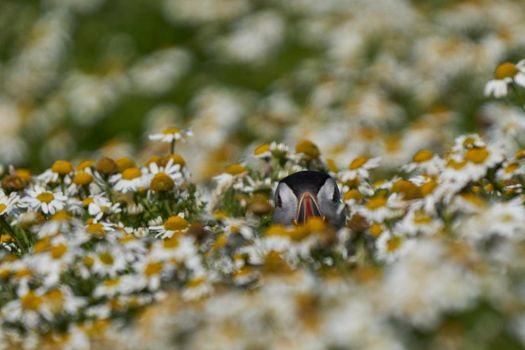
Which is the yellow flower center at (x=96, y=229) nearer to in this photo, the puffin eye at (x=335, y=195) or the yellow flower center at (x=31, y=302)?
the yellow flower center at (x=31, y=302)

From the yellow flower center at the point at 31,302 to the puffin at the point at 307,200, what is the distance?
1.42 m

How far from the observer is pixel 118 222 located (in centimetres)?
553

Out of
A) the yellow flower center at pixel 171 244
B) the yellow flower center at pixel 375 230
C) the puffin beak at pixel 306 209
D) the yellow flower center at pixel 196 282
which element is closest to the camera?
the yellow flower center at pixel 196 282

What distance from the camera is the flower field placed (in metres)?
3.28

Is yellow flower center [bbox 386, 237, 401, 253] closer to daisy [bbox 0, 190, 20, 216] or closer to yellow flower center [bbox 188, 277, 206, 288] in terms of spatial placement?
yellow flower center [bbox 188, 277, 206, 288]

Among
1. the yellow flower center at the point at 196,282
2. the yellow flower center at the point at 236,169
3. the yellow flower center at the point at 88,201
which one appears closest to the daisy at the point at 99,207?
the yellow flower center at the point at 88,201

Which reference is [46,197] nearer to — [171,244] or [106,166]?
[106,166]

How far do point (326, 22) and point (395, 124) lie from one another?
2418 mm

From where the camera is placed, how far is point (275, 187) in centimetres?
588

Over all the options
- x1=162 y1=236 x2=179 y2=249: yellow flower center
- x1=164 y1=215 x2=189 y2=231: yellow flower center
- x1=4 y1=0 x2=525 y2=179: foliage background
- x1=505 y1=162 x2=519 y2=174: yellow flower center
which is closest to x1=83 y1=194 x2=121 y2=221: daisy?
x1=164 y1=215 x2=189 y2=231: yellow flower center

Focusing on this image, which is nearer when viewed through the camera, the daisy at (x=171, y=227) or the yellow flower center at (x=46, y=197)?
the daisy at (x=171, y=227)

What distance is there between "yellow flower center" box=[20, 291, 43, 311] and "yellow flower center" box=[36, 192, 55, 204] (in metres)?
1.34

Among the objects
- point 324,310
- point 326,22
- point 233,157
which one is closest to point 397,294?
point 324,310

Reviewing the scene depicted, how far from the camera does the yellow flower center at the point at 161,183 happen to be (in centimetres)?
552
